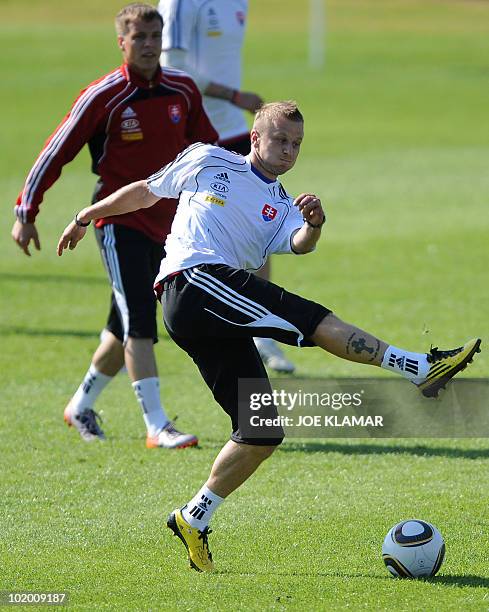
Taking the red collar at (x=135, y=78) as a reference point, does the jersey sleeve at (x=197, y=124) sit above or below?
below

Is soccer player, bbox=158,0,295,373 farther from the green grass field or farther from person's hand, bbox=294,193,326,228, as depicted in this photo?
person's hand, bbox=294,193,326,228

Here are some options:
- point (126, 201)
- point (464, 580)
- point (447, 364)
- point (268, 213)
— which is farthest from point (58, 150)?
point (464, 580)

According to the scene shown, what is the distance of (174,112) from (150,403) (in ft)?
→ 6.29

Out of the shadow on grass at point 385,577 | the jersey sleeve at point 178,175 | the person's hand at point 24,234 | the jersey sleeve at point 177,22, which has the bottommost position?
the shadow on grass at point 385,577

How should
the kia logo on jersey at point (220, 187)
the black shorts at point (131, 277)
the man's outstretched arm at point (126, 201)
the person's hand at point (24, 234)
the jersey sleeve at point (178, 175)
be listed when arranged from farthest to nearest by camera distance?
the black shorts at point (131, 277) → the person's hand at point (24, 234) → the man's outstretched arm at point (126, 201) → the jersey sleeve at point (178, 175) → the kia logo on jersey at point (220, 187)

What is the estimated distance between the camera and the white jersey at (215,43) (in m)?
9.87

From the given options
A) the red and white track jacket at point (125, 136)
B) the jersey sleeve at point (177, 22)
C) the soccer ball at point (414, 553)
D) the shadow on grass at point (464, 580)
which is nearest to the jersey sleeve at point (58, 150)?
the red and white track jacket at point (125, 136)

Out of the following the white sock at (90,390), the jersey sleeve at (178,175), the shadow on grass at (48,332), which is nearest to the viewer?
the jersey sleeve at (178,175)

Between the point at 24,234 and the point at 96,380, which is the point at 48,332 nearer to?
the point at 96,380

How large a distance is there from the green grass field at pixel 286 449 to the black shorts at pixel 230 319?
0.78 meters

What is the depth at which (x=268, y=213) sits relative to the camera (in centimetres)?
589

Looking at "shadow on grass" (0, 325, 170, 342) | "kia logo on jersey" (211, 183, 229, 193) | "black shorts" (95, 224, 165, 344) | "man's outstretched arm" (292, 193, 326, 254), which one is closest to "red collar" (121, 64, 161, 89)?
"black shorts" (95, 224, 165, 344)

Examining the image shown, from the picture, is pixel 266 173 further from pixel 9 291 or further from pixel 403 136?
pixel 403 136

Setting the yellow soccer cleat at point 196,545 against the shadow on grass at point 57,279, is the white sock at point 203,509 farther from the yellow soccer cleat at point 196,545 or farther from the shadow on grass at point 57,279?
the shadow on grass at point 57,279
